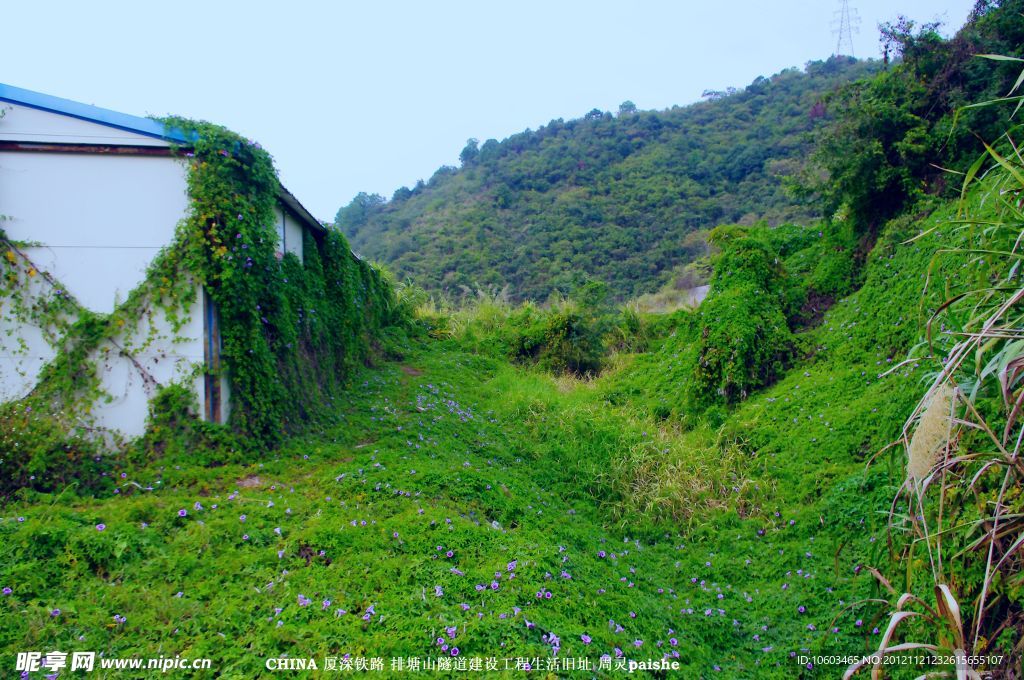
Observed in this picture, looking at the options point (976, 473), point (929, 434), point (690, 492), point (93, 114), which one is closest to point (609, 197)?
point (690, 492)

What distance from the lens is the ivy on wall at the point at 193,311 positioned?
18.6 ft

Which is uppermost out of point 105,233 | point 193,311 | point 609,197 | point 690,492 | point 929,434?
point 609,197

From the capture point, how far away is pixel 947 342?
4.80 m

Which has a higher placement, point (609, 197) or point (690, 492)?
point (609, 197)

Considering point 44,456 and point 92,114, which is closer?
point 44,456

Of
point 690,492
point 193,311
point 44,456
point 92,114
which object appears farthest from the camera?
point 690,492

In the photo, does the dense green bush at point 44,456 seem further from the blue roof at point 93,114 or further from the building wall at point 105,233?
the blue roof at point 93,114

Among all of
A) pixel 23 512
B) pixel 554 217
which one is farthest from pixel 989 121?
pixel 554 217

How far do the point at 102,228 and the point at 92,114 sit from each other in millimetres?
1080

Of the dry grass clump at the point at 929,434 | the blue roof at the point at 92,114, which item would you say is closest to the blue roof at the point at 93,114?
the blue roof at the point at 92,114

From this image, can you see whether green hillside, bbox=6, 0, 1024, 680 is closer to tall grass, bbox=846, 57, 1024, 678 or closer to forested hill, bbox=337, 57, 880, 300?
tall grass, bbox=846, 57, 1024, 678

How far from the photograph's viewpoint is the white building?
19.2 ft

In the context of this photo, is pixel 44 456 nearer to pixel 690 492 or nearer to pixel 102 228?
pixel 102 228

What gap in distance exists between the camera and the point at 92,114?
A: 233 inches
